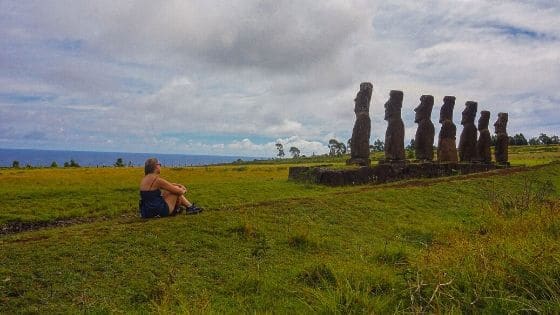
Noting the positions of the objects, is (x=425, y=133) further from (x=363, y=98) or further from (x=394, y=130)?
(x=363, y=98)

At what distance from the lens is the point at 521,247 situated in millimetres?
7035

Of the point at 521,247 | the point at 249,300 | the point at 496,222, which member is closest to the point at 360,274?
the point at 249,300

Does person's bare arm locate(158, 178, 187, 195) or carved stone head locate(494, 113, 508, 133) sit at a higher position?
carved stone head locate(494, 113, 508, 133)

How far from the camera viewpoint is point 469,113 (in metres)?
26.7

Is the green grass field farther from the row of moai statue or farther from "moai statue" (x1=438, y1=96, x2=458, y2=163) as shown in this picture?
"moai statue" (x1=438, y1=96, x2=458, y2=163)

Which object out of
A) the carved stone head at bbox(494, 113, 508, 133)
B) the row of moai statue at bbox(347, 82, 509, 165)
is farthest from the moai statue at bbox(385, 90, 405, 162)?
the carved stone head at bbox(494, 113, 508, 133)

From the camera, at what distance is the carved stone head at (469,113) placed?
26.7 meters

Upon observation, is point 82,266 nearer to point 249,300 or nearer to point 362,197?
point 249,300

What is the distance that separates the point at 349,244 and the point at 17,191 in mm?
11291

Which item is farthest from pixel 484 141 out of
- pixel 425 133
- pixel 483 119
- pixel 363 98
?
pixel 363 98

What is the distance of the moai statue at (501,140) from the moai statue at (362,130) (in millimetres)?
11079

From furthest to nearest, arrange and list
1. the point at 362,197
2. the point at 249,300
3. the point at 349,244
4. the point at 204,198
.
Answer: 1. the point at 204,198
2. the point at 362,197
3. the point at 349,244
4. the point at 249,300

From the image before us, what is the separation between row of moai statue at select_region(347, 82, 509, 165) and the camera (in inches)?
857

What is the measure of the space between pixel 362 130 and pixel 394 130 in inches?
54.9
